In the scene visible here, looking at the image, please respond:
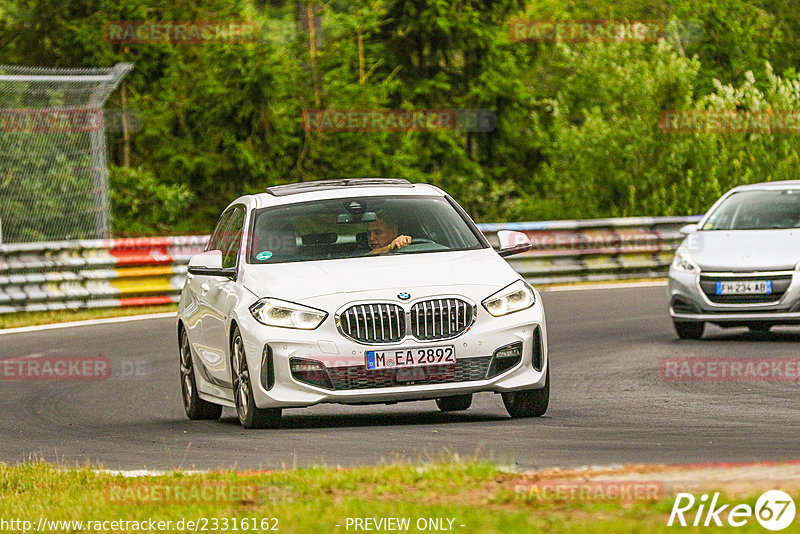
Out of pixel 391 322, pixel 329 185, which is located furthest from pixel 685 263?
pixel 391 322

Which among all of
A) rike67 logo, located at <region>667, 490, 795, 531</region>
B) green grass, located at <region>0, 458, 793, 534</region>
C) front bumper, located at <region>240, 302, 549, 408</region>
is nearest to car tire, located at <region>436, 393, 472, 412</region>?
front bumper, located at <region>240, 302, 549, 408</region>

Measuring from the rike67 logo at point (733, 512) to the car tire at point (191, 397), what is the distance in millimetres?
6275

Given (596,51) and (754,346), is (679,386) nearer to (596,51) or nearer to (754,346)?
(754,346)

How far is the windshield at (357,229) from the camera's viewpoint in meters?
11.0

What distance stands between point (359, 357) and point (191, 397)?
2459 millimetres

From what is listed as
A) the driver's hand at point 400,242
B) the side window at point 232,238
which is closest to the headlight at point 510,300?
the driver's hand at point 400,242

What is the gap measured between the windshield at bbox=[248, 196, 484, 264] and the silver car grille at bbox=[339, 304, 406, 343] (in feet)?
3.11

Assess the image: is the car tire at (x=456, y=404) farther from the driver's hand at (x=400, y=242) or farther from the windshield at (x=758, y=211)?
the windshield at (x=758, y=211)

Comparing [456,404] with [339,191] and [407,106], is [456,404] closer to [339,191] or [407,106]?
[339,191]

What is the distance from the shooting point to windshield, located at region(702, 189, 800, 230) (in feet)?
55.5

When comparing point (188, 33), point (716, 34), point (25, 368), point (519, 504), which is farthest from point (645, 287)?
point (716, 34)

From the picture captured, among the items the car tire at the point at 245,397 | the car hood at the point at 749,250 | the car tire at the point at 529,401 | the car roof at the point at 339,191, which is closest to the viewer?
the car tire at the point at 245,397

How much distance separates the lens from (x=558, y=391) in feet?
41.5

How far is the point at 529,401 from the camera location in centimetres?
1054
